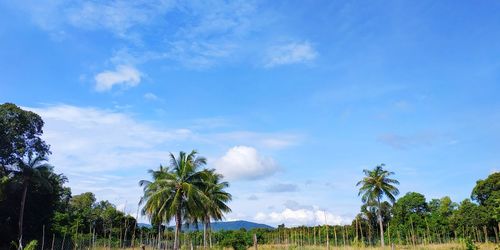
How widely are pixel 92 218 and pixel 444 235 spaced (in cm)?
4335

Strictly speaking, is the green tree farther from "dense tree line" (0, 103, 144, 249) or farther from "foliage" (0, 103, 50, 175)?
"foliage" (0, 103, 50, 175)

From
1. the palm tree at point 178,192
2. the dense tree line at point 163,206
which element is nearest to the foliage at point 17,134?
the dense tree line at point 163,206

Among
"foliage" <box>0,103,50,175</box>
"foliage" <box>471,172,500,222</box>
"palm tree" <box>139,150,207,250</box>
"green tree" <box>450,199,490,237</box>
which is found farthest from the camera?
"foliage" <box>471,172,500,222</box>

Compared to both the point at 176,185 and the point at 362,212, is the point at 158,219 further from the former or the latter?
the point at 362,212

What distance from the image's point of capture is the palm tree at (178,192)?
29812 mm

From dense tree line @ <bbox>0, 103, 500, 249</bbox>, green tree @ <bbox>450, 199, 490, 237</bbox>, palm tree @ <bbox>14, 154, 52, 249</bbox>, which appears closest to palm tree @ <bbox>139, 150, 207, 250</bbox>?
dense tree line @ <bbox>0, 103, 500, 249</bbox>

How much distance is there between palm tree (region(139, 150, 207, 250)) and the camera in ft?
97.8

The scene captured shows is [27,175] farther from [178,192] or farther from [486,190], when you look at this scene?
[486,190]

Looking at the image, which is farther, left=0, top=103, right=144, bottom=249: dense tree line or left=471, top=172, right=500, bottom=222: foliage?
left=471, top=172, right=500, bottom=222: foliage

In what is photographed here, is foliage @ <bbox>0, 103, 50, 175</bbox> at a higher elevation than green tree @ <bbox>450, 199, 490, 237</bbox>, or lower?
higher

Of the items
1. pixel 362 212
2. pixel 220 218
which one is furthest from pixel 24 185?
pixel 362 212

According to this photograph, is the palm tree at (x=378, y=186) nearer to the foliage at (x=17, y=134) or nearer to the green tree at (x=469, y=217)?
the green tree at (x=469, y=217)

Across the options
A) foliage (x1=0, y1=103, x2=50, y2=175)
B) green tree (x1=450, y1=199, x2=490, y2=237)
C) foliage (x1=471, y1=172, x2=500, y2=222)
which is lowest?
green tree (x1=450, y1=199, x2=490, y2=237)

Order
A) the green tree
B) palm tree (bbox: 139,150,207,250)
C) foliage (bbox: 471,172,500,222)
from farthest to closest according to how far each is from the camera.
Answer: foliage (bbox: 471,172,500,222) < the green tree < palm tree (bbox: 139,150,207,250)
